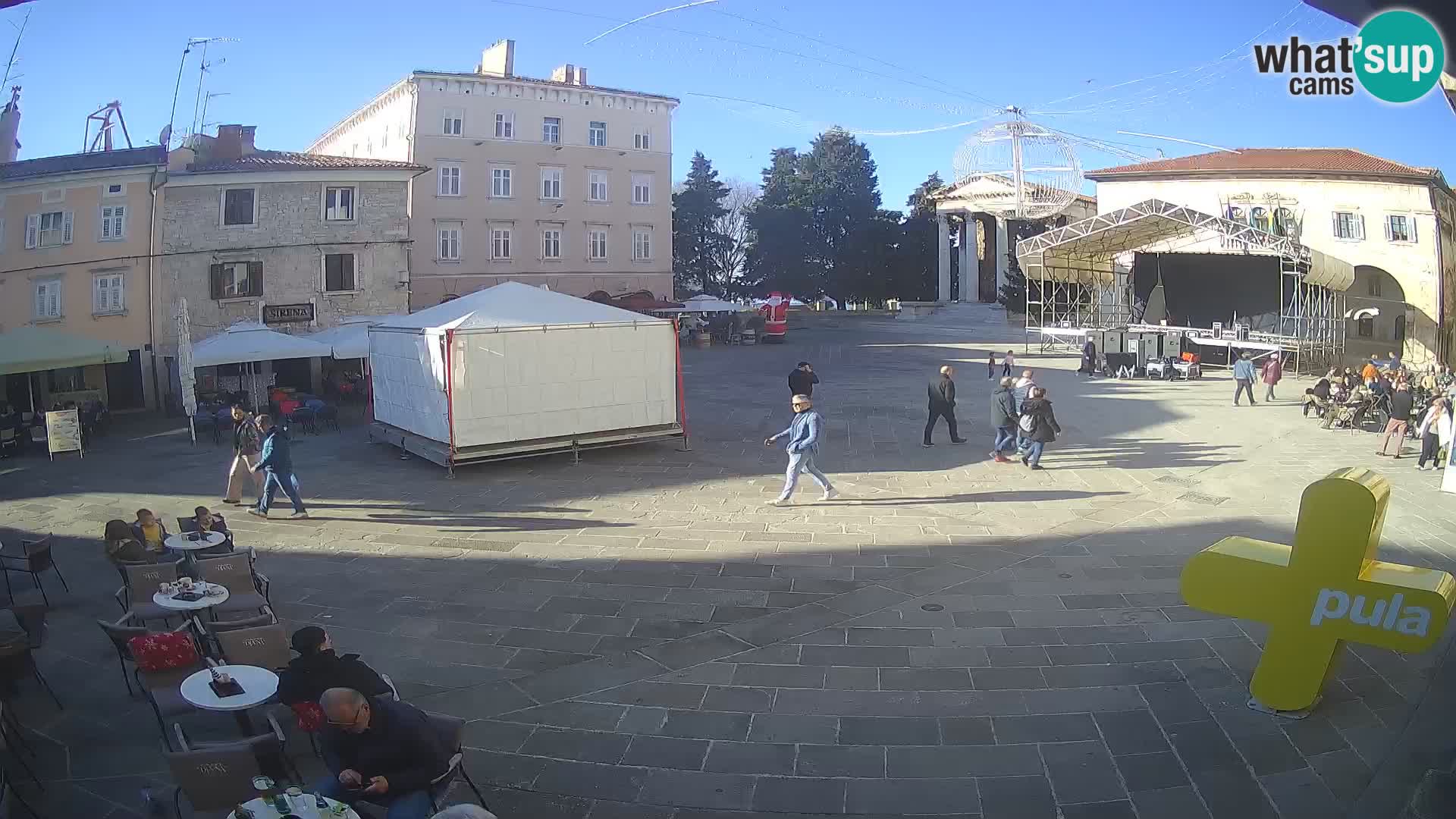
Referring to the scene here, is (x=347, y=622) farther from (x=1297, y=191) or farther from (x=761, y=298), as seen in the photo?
(x=761, y=298)

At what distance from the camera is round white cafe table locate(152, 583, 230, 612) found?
6426 millimetres

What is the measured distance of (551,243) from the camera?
38844mm

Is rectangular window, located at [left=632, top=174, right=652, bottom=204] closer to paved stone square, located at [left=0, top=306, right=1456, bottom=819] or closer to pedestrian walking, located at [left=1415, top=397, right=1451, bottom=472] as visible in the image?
paved stone square, located at [left=0, top=306, right=1456, bottom=819]

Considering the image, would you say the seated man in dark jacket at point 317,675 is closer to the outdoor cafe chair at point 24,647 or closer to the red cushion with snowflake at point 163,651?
the red cushion with snowflake at point 163,651

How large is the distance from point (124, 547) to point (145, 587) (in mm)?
1056

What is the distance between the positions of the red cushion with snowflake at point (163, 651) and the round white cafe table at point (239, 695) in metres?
0.26

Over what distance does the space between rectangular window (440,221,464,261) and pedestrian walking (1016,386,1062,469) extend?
27911 mm

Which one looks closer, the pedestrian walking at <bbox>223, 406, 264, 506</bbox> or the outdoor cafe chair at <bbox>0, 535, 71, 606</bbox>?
the outdoor cafe chair at <bbox>0, 535, 71, 606</bbox>

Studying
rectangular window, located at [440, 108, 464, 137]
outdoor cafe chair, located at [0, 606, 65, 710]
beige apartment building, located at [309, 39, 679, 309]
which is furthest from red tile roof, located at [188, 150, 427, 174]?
outdoor cafe chair, located at [0, 606, 65, 710]

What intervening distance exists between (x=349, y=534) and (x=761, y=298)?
50675 mm

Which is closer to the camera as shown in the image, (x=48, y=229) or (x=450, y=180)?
(x=48, y=229)

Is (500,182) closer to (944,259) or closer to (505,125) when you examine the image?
(505,125)

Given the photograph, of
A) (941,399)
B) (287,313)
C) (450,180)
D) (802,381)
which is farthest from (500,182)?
(941,399)

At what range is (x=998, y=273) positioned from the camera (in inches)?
2078
